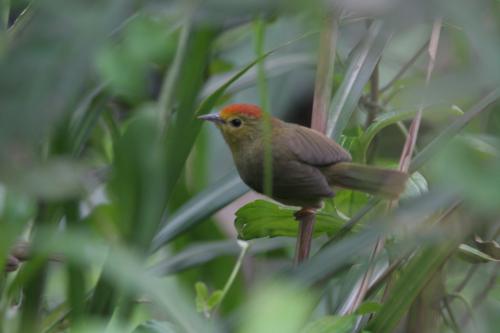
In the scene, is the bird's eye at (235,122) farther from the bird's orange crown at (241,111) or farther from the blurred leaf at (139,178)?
the blurred leaf at (139,178)

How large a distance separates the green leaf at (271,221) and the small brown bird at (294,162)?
4.2 inches

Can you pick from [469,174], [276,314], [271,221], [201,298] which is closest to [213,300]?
[201,298]

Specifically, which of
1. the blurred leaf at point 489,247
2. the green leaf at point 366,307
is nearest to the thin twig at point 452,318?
the blurred leaf at point 489,247

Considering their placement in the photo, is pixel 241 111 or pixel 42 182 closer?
pixel 42 182

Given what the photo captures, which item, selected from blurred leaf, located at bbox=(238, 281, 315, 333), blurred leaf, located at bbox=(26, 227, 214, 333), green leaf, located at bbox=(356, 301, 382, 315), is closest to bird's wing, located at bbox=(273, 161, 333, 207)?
green leaf, located at bbox=(356, 301, 382, 315)

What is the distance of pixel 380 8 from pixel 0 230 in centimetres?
75

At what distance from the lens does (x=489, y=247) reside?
1678 mm

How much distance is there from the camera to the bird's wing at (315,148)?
179 cm

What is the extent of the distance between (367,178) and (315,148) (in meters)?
0.21

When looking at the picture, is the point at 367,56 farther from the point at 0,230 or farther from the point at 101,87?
the point at 0,230

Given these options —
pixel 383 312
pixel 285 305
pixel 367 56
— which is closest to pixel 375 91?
pixel 367 56

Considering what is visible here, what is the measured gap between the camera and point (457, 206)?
1502 millimetres

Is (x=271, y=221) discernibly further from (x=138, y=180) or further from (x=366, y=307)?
(x=138, y=180)

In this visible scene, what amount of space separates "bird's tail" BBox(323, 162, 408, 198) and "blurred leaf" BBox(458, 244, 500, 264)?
0.57ft
